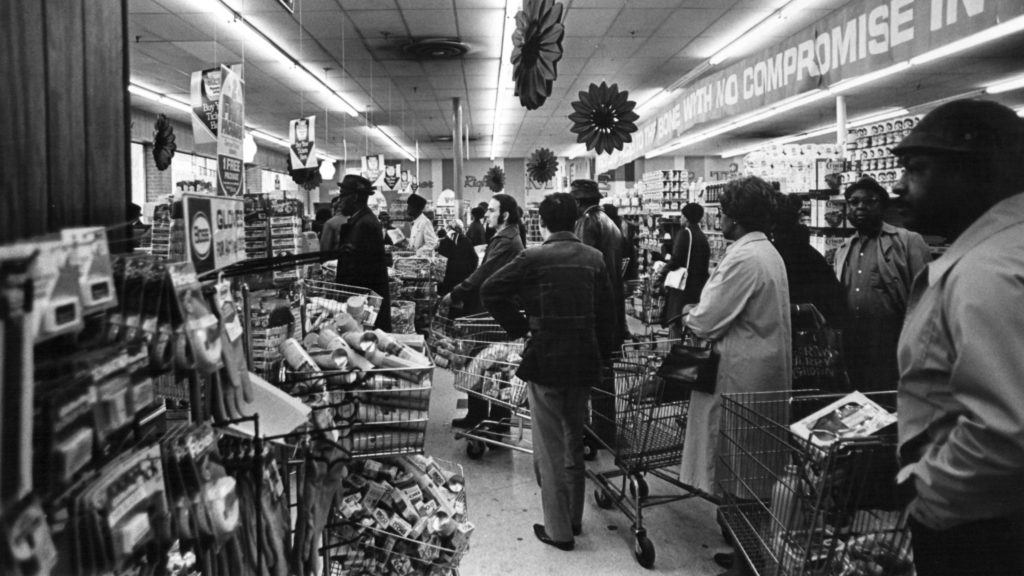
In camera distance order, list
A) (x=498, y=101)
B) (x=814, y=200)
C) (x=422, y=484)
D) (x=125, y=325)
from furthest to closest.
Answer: (x=498, y=101), (x=814, y=200), (x=422, y=484), (x=125, y=325)

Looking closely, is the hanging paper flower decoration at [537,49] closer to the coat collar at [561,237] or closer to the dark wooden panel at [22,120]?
the coat collar at [561,237]

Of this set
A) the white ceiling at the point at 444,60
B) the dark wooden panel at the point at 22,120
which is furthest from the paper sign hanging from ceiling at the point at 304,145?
the dark wooden panel at the point at 22,120

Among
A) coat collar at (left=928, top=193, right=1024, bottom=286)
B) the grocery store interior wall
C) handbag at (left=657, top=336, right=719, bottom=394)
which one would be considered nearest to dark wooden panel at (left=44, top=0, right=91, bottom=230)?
the grocery store interior wall

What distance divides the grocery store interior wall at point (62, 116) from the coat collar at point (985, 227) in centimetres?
177

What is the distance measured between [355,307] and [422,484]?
3.68 ft

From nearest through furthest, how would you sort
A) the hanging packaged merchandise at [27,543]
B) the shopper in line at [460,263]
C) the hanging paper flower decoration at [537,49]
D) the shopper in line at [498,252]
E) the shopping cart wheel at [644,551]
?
the hanging packaged merchandise at [27,543] < the shopping cart wheel at [644,551] < the hanging paper flower decoration at [537,49] < the shopper in line at [498,252] < the shopper in line at [460,263]

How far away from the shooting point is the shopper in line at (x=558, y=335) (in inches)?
125

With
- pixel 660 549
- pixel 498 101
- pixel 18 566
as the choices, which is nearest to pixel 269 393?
pixel 18 566

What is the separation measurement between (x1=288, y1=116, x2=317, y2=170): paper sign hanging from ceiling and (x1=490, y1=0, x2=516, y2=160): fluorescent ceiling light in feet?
10.2

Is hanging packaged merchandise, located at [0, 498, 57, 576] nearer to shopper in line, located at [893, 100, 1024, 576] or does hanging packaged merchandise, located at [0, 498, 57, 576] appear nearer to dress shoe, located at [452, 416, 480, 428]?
shopper in line, located at [893, 100, 1024, 576]

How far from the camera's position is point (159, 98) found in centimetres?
1470

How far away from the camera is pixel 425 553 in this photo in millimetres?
2252

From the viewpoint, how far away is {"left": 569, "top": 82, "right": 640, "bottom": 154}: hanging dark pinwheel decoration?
558 centimetres

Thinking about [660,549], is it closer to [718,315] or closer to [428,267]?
[718,315]
